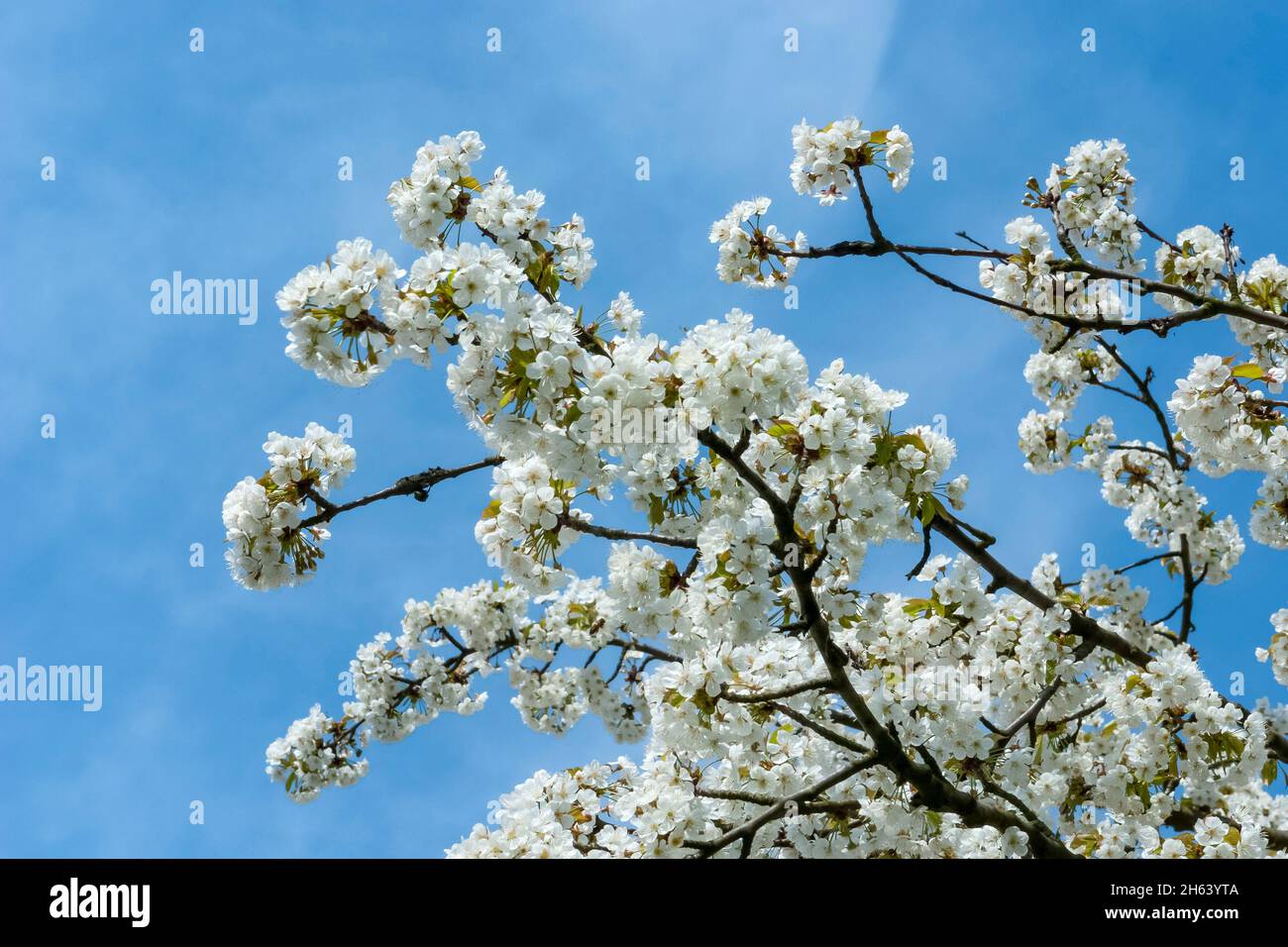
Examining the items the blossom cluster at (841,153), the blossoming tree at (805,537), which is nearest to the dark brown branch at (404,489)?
the blossoming tree at (805,537)

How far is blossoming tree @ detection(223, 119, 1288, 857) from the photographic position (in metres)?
3.88

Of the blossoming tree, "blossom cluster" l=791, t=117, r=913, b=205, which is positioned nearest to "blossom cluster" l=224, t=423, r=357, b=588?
the blossoming tree

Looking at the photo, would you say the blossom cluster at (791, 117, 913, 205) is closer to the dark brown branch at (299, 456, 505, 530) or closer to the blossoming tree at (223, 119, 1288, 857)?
the blossoming tree at (223, 119, 1288, 857)

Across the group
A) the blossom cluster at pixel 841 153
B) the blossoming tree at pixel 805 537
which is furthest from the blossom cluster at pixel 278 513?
the blossom cluster at pixel 841 153

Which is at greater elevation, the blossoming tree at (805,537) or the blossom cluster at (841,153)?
the blossom cluster at (841,153)

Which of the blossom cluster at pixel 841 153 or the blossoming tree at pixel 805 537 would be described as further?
the blossom cluster at pixel 841 153

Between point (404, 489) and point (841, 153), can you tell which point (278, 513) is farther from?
point (841, 153)

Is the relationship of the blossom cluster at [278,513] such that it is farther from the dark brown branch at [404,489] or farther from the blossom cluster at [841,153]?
the blossom cluster at [841,153]

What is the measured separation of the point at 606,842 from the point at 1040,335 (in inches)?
192

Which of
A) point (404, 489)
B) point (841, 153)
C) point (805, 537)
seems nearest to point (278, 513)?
point (404, 489)

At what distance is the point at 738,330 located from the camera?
3.85m

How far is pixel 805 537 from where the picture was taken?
458 centimetres

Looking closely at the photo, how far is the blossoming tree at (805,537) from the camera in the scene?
12.7 ft

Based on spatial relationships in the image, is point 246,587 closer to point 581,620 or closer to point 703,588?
point 703,588
